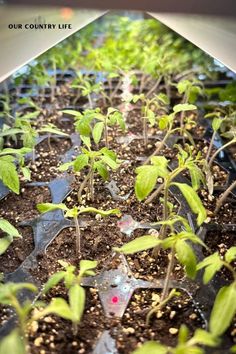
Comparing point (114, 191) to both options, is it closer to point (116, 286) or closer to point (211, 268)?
point (116, 286)

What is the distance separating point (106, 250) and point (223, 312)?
32 cm

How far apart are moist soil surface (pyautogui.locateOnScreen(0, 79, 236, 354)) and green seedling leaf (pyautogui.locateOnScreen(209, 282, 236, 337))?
0.36 feet

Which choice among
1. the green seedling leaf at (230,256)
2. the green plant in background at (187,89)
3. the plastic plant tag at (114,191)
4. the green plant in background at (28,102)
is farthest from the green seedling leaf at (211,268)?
the green plant in background at (28,102)

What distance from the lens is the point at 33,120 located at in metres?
1.34

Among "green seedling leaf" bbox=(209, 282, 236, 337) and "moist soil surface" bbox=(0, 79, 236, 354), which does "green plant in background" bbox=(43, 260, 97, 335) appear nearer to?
"moist soil surface" bbox=(0, 79, 236, 354)

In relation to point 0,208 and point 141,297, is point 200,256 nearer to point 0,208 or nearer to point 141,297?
point 141,297

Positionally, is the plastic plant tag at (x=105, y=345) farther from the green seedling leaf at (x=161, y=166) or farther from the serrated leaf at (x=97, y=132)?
the serrated leaf at (x=97, y=132)

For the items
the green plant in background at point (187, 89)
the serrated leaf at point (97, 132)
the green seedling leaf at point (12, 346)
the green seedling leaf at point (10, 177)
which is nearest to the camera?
the green seedling leaf at point (12, 346)

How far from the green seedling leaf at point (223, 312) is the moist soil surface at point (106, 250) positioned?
110mm

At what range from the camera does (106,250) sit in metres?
0.87

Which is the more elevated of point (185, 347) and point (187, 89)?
point (187, 89)

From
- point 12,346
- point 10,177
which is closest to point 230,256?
point 12,346

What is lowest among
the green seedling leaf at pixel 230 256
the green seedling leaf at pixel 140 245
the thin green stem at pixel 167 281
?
the thin green stem at pixel 167 281

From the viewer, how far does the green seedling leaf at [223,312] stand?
569 millimetres
